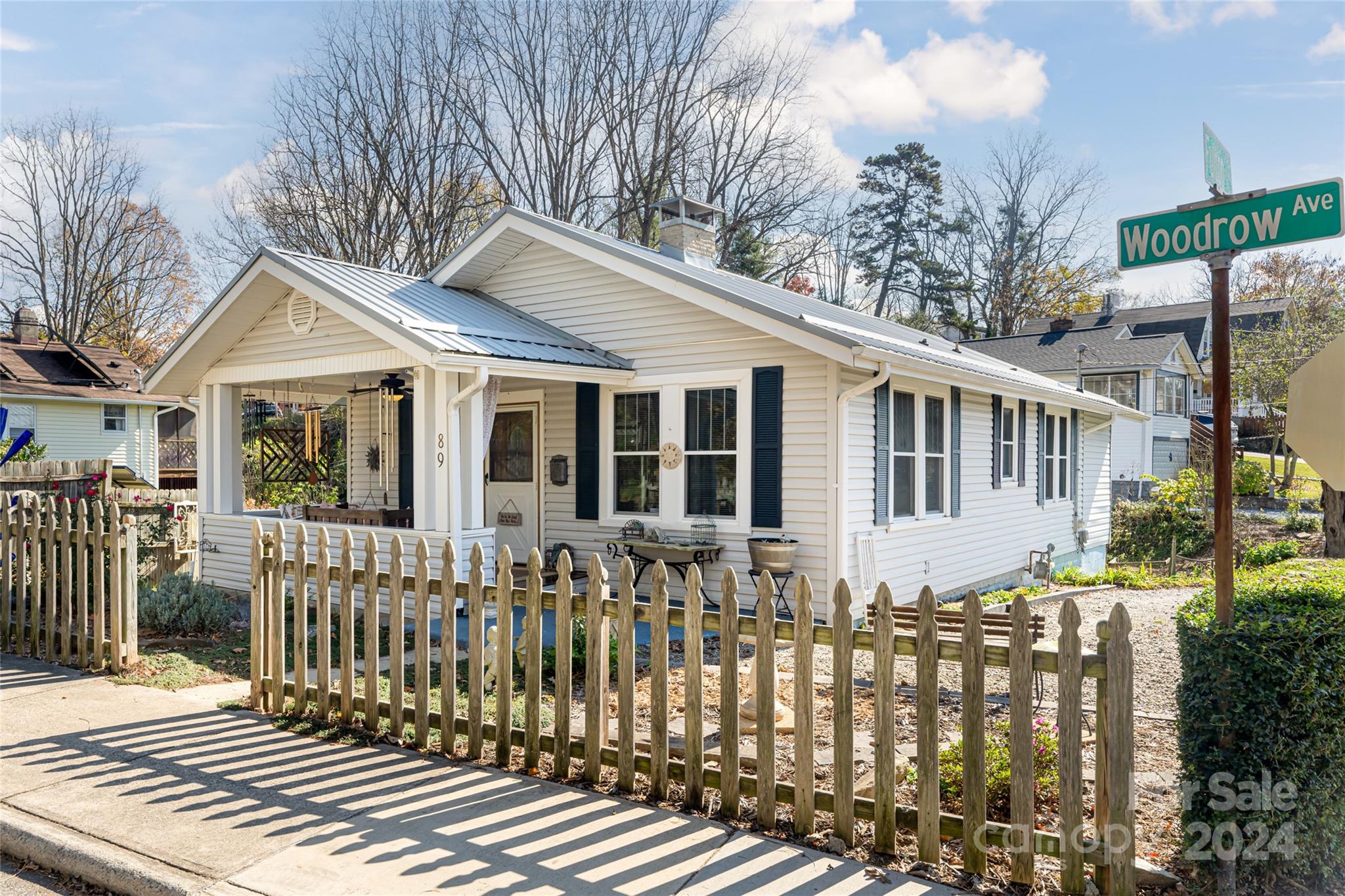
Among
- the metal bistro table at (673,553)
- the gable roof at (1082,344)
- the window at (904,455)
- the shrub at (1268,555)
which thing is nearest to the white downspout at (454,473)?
the metal bistro table at (673,553)

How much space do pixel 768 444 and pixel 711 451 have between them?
0.76 metres

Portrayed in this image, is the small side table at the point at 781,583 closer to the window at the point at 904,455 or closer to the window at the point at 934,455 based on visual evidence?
the window at the point at 904,455

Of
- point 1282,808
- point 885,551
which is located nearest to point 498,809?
point 1282,808

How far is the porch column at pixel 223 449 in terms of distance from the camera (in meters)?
11.1

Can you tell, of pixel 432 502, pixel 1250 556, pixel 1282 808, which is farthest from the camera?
pixel 1250 556

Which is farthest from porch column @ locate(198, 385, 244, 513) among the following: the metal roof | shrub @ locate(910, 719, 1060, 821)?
shrub @ locate(910, 719, 1060, 821)

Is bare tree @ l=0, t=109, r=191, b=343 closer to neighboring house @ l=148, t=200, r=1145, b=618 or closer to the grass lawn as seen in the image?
neighboring house @ l=148, t=200, r=1145, b=618

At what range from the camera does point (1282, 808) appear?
10.7ft

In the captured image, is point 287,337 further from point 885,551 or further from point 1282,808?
point 1282,808

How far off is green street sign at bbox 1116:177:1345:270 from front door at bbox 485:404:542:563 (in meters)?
8.71

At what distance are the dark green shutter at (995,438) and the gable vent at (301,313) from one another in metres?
9.44

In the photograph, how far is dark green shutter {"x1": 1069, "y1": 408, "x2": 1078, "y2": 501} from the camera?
17.1 meters

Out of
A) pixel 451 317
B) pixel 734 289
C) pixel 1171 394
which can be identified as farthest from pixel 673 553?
pixel 1171 394

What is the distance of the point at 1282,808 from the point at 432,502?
7525 mm
